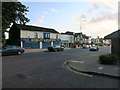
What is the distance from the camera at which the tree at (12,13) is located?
16552 mm

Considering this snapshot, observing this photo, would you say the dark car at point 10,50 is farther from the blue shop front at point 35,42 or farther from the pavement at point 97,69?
the blue shop front at point 35,42

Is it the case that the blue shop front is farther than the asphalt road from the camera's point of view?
Yes

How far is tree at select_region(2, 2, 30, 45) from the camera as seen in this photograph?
54.3 ft

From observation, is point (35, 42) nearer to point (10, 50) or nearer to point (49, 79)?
point (10, 50)

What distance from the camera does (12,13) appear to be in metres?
17.8

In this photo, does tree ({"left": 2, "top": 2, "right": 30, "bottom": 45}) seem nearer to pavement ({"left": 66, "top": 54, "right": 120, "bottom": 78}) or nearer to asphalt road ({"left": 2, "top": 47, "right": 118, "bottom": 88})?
asphalt road ({"left": 2, "top": 47, "right": 118, "bottom": 88})

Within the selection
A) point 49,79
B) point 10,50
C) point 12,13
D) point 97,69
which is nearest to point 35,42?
point 12,13

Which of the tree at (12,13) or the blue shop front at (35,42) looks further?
the blue shop front at (35,42)

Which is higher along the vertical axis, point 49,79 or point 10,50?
point 10,50

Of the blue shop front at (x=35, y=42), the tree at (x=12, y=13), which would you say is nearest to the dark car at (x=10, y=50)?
the tree at (x=12, y=13)

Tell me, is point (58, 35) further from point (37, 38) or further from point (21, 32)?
point (21, 32)

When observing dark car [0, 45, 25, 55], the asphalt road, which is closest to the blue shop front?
dark car [0, 45, 25, 55]

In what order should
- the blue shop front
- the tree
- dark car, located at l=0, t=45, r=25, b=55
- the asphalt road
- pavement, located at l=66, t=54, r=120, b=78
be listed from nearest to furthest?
the asphalt road
pavement, located at l=66, t=54, r=120, b=78
dark car, located at l=0, t=45, r=25, b=55
the tree
the blue shop front

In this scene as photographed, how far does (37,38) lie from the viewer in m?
30.2
